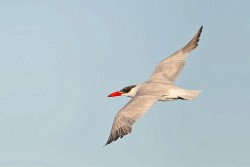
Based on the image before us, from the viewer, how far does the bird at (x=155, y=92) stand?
18594 millimetres

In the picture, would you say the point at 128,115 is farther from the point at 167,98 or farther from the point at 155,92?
the point at 167,98

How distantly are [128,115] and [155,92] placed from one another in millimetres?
2365

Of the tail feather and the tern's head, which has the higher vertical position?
the tern's head

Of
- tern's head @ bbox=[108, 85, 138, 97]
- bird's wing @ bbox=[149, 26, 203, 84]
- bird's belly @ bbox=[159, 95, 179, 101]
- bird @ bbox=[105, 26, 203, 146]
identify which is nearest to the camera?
bird @ bbox=[105, 26, 203, 146]

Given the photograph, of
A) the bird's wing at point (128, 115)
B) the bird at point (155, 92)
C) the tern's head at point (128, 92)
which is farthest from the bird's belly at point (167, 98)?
the tern's head at point (128, 92)

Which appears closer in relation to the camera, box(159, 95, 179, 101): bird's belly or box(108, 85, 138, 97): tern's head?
box(159, 95, 179, 101): bird's belly

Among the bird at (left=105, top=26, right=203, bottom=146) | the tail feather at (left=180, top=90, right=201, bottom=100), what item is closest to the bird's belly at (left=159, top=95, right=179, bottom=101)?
the bird at (left=105, top=26, right=203, bottom=146)

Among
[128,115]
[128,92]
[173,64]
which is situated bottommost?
[128,115]

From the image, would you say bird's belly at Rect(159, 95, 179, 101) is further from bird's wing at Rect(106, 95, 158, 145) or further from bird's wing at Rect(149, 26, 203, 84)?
bird's wing at Rect(149, 26, 203, 84)

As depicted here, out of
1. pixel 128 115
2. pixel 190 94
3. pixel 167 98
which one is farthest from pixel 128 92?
pixel 128 115

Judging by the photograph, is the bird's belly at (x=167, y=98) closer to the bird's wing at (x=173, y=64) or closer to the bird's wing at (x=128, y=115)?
the bird's wing at (x=128, y=115)

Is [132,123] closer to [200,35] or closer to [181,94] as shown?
[181,94]

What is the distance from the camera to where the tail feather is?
2097 cm

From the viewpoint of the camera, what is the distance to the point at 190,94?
21078mm
